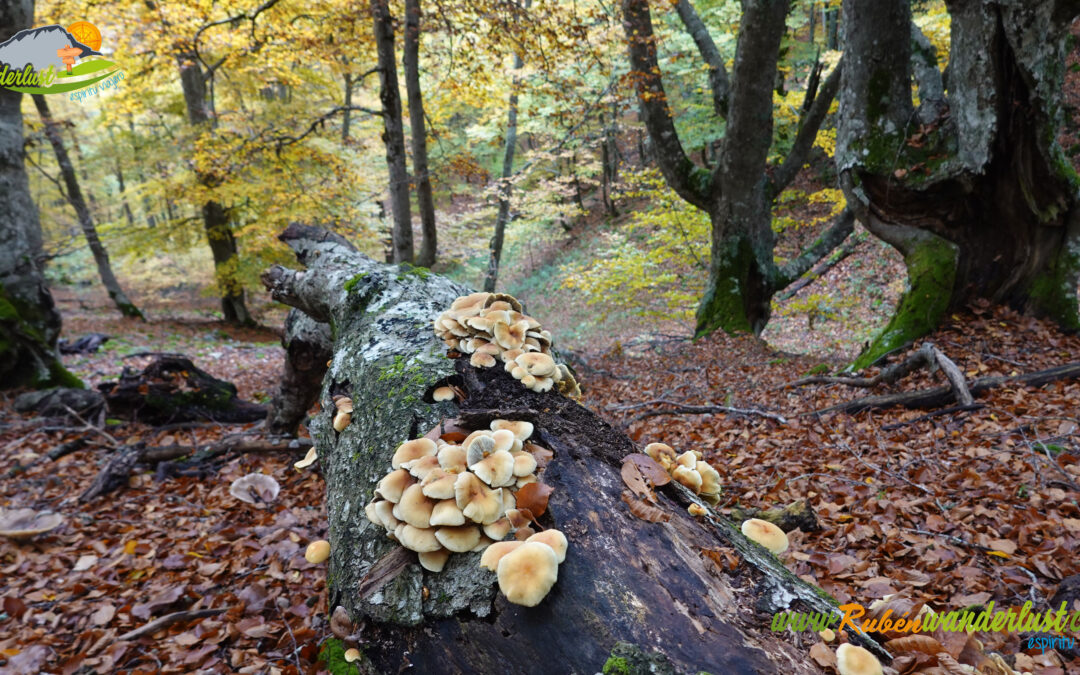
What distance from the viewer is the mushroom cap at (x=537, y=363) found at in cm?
222

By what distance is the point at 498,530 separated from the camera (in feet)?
4.96

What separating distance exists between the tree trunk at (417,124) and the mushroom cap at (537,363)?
23.2 ft

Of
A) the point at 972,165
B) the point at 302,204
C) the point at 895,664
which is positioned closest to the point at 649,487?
the point at 895,664

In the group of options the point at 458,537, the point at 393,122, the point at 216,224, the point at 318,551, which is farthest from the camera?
the point at 216,224

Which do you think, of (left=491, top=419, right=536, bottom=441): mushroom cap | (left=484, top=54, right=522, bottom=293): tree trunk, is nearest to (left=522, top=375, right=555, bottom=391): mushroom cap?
(left=491, top=419, right=536, bottom=441): mushroom cap

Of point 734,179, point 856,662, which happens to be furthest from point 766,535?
point 734,179

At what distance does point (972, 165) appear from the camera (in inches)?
200

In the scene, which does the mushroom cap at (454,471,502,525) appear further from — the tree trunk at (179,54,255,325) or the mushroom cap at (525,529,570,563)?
the tree trunk at (179,54,255,325)

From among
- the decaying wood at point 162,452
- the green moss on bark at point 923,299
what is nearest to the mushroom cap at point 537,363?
the decaying wood at point 162,452

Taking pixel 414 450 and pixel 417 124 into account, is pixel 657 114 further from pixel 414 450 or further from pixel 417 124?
pixel 414 450

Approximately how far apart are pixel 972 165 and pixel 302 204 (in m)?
11.5

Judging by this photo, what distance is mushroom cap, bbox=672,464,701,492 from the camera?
200 cm

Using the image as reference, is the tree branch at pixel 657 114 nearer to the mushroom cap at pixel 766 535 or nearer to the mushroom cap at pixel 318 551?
the mushroom cap at pixel 766 535

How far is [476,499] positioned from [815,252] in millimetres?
9147
